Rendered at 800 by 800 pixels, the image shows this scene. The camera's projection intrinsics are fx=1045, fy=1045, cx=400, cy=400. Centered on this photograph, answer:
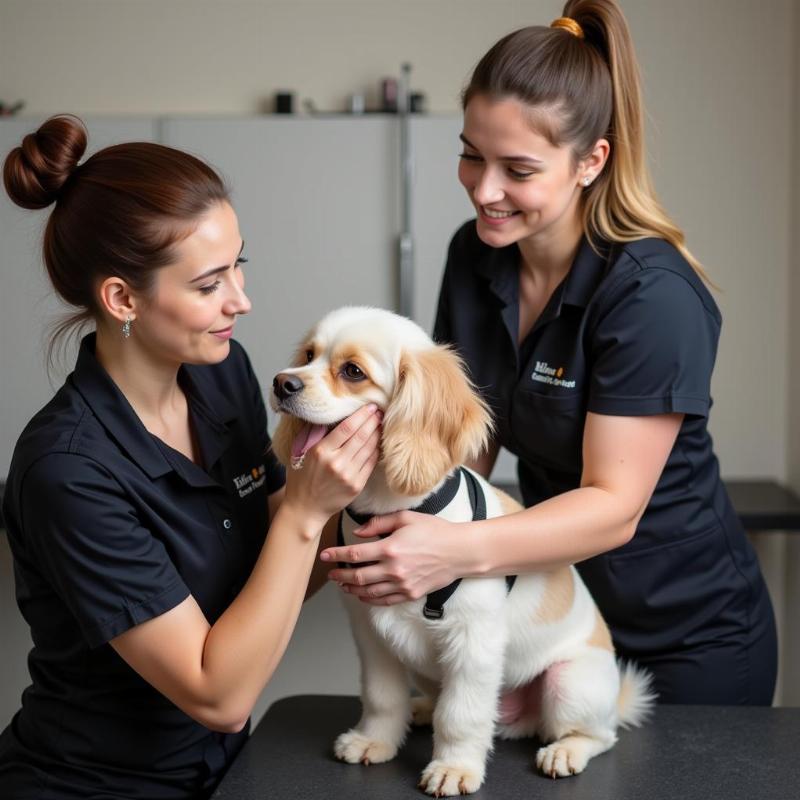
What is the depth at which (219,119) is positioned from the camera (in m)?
3.32

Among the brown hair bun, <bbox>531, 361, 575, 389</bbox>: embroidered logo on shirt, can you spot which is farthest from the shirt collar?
<bbox>531, 361, 575, 389</bbox>: embroidered logo on shirt

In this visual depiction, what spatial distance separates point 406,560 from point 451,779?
31cm

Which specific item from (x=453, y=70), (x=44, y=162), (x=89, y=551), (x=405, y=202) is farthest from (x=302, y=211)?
(x=89, y=551)

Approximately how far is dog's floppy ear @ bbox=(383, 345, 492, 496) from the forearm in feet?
0.34

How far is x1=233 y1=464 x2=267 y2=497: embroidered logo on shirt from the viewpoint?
1.67 meters

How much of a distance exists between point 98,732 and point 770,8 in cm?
305

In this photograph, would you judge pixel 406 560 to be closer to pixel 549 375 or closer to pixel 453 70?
pixel 549 375

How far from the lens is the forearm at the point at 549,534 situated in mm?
1453

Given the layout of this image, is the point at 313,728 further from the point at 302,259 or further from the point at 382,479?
the point at 302,259

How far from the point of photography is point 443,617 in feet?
4.86

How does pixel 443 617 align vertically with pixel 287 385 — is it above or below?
below

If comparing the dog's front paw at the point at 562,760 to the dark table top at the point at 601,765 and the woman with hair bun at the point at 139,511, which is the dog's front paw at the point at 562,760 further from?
the woman with hair bun at the point at 139,511

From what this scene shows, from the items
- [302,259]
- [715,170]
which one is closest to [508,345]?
[302,259]

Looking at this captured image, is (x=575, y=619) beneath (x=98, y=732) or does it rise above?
above
